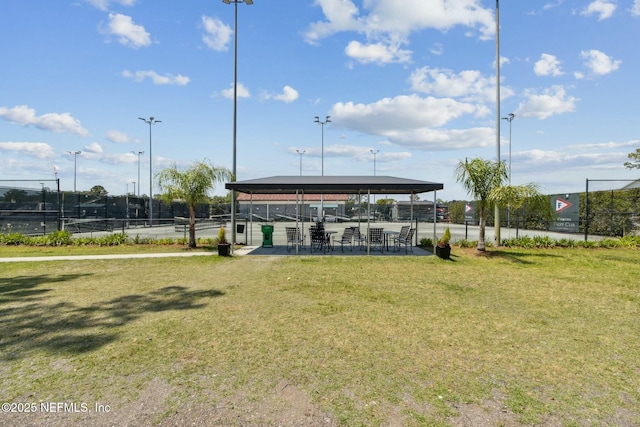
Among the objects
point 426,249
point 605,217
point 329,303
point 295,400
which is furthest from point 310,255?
point 605,217

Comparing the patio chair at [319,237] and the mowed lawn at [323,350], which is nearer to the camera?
the mowed lawn at [323,350]

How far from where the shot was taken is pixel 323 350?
4.12 meters

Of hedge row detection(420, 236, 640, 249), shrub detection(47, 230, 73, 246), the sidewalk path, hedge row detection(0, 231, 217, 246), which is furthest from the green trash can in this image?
shrub detection(47, 230, 73, 246)

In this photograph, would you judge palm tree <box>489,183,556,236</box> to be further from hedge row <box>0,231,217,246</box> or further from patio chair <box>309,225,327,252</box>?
hedge row <box>0,231,217,246</box>

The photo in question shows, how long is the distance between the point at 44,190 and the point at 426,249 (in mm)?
19542

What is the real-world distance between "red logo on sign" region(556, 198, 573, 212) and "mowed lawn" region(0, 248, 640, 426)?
17.3m

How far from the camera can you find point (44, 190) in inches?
700

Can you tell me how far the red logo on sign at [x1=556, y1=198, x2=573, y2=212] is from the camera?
22644 millimetres

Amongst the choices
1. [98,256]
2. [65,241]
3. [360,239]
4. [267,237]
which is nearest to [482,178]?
[360,239]

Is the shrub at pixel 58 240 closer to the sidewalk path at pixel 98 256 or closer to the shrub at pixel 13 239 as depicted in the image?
the shrub at pixel 13 239

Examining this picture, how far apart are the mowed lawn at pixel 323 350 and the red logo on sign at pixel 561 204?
17.3 meters

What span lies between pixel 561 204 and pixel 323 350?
25343 mm

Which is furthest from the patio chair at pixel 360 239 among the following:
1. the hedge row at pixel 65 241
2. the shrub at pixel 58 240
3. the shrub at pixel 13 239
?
the shrub at pixel 13 239

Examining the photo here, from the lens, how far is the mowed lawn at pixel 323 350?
2908mm
